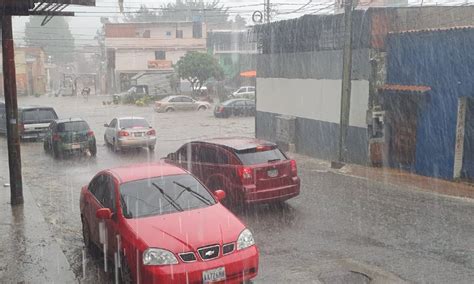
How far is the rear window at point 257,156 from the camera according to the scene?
34.8 ft

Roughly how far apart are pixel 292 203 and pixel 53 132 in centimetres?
1128

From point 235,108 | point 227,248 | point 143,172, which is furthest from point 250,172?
point 235,108

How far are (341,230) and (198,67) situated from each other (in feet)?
134

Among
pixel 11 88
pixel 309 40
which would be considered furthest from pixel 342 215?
pixel 309 40

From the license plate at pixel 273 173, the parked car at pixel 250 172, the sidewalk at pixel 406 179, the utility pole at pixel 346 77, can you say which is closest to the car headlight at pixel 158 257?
the parked car at pixel 250 172

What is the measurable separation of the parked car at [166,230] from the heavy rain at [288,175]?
1.0 inches

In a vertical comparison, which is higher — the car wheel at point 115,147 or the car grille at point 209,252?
the car grille at point 209,252

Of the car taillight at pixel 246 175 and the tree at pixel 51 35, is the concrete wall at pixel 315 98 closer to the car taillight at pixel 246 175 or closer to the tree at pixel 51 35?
the car taillight at pixel 246 175

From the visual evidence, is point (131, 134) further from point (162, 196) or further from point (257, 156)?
point (162, 196)

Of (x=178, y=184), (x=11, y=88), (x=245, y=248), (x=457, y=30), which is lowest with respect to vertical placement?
(x=245, y=248)

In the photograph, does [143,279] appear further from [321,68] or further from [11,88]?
[321,68]

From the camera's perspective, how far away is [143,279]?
6.18 meters

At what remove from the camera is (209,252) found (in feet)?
20.6

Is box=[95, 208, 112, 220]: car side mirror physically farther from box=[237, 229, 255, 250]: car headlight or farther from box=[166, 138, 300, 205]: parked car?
box=[166, 138, 300, 205]: parked car
